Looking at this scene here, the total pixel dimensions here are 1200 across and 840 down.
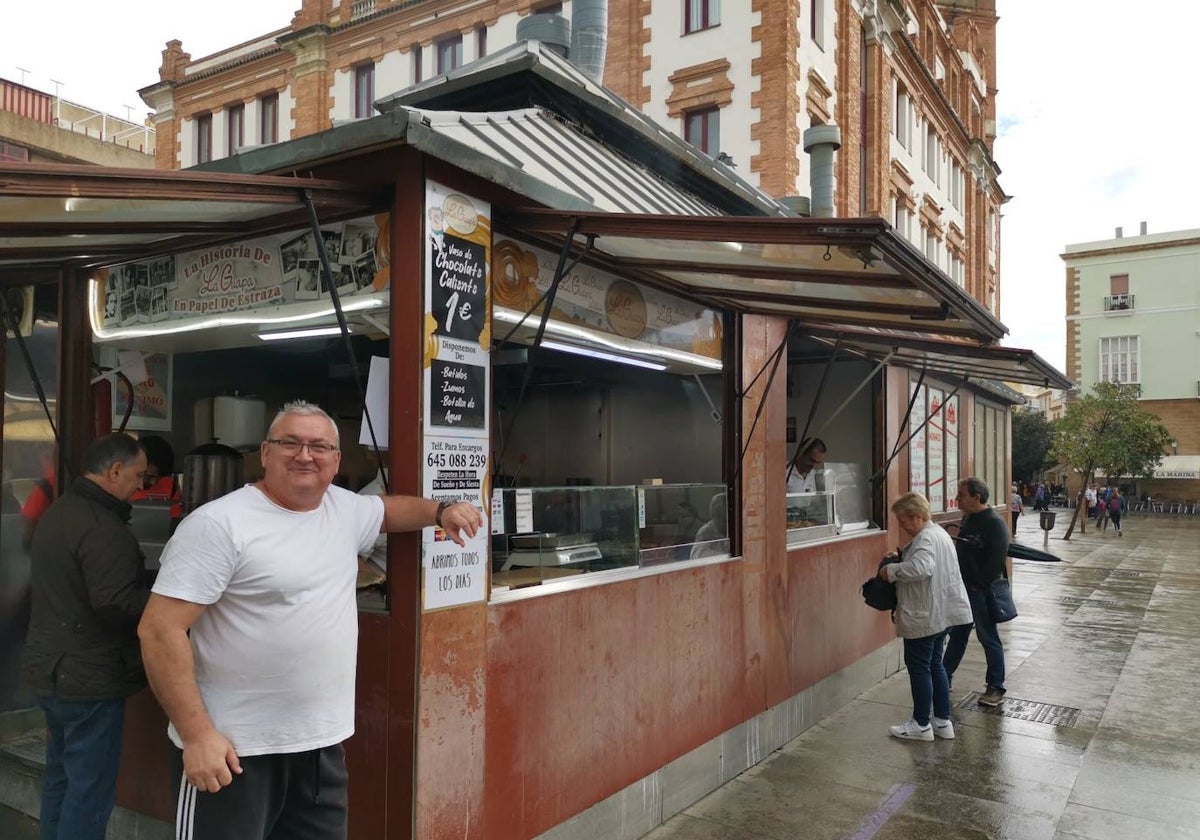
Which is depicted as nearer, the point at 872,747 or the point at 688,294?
the point at 688,294

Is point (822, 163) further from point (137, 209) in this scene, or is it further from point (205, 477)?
point (137, 209)

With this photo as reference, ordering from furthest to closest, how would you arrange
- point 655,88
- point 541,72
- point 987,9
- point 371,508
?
point 987,9 < point 655,88 < point 541,72 < point 371,508

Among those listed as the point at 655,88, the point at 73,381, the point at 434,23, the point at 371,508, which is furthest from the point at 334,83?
the point at 371,508

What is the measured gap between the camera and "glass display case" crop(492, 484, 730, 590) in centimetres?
394

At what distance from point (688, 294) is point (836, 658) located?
3579 millimetres

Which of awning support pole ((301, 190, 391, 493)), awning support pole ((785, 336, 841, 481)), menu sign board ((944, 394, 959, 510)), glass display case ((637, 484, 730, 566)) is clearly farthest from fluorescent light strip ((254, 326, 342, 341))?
menu sign board ((944, 394, 959, 510))

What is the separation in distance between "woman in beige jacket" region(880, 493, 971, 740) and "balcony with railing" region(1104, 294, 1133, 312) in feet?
172

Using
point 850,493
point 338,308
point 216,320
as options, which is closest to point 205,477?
point 216,320

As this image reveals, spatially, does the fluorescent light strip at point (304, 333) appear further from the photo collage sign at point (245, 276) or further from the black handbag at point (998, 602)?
the black handbag at point (998, 602)

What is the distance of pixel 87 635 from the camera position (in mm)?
3170

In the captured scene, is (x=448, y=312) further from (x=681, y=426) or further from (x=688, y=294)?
(x=681, y=426)

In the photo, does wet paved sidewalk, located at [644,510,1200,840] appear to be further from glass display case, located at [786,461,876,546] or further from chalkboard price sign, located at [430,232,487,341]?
chalkboard price sign, located at [430,232,487,341]

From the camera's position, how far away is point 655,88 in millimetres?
20281

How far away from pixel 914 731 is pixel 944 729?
25cm
